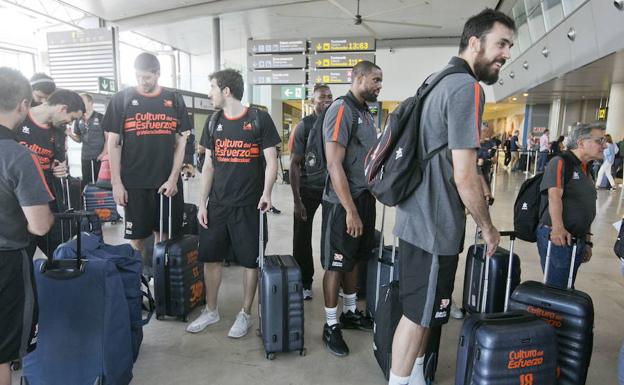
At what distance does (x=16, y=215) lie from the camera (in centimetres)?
142

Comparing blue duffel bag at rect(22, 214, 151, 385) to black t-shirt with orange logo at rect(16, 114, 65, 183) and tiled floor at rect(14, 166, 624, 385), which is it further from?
black t-shirt with orange logo at rect(16, 114, 65, 183)

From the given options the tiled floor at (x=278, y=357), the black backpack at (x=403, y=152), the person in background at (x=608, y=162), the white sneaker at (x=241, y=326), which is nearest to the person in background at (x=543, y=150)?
the person in background at (x=608, y=162)

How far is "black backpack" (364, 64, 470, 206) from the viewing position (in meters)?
1.56

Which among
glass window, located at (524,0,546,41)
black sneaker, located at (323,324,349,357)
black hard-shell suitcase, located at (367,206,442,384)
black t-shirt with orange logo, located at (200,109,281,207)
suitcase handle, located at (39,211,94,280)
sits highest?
glass window, located at (524,0,546,41)

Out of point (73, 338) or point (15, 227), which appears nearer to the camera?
point (15, 227)

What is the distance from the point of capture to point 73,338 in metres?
1.75

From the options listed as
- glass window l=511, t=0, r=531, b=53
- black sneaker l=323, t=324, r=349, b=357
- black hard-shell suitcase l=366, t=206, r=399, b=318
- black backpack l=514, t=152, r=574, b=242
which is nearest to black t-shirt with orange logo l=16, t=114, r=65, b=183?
black sneaker l=323, t=324, r=349, b=357

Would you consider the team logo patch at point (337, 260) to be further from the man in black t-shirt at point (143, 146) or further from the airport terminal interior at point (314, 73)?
the man in black t-shirt at point (143, 146)

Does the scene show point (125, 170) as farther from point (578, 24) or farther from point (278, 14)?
point (278, 14)

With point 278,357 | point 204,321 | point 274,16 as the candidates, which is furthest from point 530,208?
point 274,16

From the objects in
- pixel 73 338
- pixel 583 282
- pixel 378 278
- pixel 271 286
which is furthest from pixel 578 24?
pixel 73 338

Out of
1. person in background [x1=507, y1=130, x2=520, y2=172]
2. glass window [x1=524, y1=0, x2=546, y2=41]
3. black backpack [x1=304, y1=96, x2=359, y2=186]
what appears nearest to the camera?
black backpack [x1=304, y1=96, x2=359, y2=186]

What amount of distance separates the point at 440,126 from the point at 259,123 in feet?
4.14

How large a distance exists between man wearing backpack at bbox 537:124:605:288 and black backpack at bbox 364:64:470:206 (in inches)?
49.7
